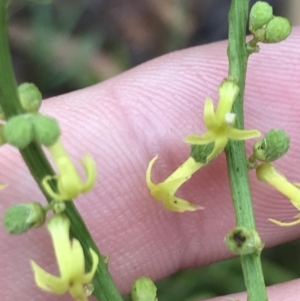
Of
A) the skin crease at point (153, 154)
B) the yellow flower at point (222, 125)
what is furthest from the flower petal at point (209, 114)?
the skin crease at point (153, 154)

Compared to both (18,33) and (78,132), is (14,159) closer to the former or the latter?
(78,132)

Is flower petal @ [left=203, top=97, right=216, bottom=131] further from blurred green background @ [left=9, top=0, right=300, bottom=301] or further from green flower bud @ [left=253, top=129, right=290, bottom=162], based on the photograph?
blurred green background @ [left=9, top=0, right=300, bottom=301]

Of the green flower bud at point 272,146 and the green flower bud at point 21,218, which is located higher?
the green flower bud at point 21,218

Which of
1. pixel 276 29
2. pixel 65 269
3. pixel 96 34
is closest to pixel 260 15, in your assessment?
pixel 276 29

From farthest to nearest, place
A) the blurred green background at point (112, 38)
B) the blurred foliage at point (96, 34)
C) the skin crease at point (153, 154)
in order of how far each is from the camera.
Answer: the blurred foliage at point (96, 34), the blurred green background at point (112, 38), the skin crease at point (153, 154)

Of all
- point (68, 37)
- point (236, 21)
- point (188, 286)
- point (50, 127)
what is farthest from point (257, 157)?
point (68, 37)

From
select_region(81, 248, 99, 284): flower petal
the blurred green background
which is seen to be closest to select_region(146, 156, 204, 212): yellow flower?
select_region(81, 248, 99, 284): flower petal

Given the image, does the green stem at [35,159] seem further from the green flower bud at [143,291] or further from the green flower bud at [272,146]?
the green flower bud at [272,146]
